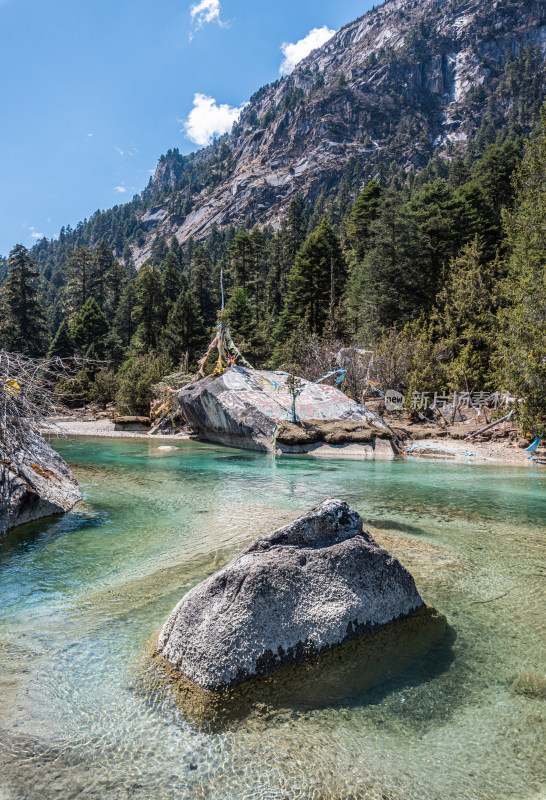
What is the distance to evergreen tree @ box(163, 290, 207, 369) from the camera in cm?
4625

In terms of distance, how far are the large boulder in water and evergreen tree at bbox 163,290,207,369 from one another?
79.6 feet

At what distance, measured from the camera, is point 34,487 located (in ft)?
25.7

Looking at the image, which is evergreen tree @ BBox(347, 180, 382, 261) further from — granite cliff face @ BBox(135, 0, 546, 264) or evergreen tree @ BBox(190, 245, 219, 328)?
granite cliff face @ BBox(135, 0, 546, 264)

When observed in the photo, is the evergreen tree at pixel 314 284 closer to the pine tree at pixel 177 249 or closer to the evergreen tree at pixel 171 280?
the evergreen tree at pixel 171 280

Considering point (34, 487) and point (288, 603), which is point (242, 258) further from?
point (288, 603)

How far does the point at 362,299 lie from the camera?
37531 millimetres

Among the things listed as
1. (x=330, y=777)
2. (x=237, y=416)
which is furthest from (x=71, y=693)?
(x=237, y=416)

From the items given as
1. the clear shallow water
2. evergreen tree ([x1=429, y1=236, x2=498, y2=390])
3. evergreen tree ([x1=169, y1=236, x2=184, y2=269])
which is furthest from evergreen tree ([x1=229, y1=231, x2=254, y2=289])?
evergreen tree ([x1=169, y1=236, x2=184, y2=269])

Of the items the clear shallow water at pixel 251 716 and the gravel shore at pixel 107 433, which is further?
the gravel shore at pixel 107 433

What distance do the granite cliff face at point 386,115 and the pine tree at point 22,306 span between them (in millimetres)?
110075

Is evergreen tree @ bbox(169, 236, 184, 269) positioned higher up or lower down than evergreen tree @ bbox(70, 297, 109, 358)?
higher up

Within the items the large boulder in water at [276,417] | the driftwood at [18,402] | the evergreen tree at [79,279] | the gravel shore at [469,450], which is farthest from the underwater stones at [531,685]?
the evergreen tree at [79,279]

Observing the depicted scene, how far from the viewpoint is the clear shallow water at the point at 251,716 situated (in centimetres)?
254

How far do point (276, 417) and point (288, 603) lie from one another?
50.7ft
